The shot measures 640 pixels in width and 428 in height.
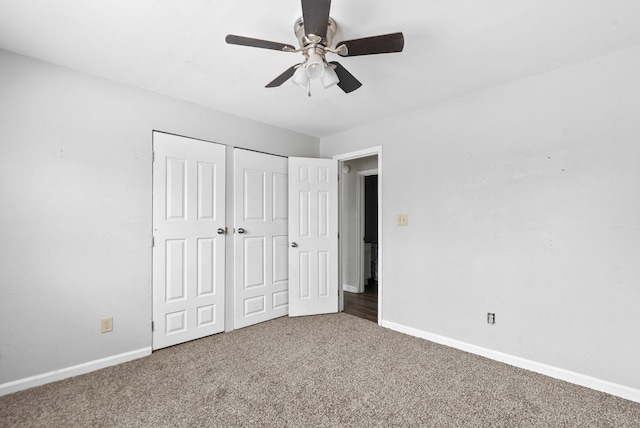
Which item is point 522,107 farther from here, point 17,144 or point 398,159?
point 17,144

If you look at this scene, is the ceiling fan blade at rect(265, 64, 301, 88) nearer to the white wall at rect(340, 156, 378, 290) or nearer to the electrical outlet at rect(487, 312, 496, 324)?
the electrical outlet at rect(487, 312, 496, 324)

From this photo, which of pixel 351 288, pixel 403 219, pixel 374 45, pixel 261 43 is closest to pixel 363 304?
pixel 351 288

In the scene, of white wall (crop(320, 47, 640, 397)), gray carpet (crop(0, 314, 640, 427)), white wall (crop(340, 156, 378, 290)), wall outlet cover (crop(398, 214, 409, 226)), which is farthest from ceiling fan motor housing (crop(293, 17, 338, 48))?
white wall (crop(340, 156, 378, 290))

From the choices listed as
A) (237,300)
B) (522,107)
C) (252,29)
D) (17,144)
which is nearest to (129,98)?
(17,144)

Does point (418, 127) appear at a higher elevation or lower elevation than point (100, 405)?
higher

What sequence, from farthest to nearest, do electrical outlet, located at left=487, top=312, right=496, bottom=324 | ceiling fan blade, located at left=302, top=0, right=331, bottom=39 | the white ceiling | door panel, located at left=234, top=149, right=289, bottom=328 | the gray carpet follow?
1. door panel, located at left=234, top=149, right=289, bottom=328
2. electrical outlet, located at left=487, top=312, right=496, bottom=324
3. the gray carpet
4. the white ceiling
5. ceiling fan blade, located at left=302, top=0, right=331, bottom=39

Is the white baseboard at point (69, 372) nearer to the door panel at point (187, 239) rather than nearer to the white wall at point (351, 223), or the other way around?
the door panel at point (187, 239)

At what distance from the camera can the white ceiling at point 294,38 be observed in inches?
63.3

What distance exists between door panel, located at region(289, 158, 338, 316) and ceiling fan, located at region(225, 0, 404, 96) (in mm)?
1926

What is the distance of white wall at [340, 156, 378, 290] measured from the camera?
4.84 m

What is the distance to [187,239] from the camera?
9.32ft

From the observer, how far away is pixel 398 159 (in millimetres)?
3225

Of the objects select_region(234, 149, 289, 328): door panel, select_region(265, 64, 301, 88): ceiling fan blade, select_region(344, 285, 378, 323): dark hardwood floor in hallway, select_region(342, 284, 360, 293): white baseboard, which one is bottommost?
select_region(344, 285, 378, 323): dark hardwood floor in hallway

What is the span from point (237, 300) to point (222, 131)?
1.88m
